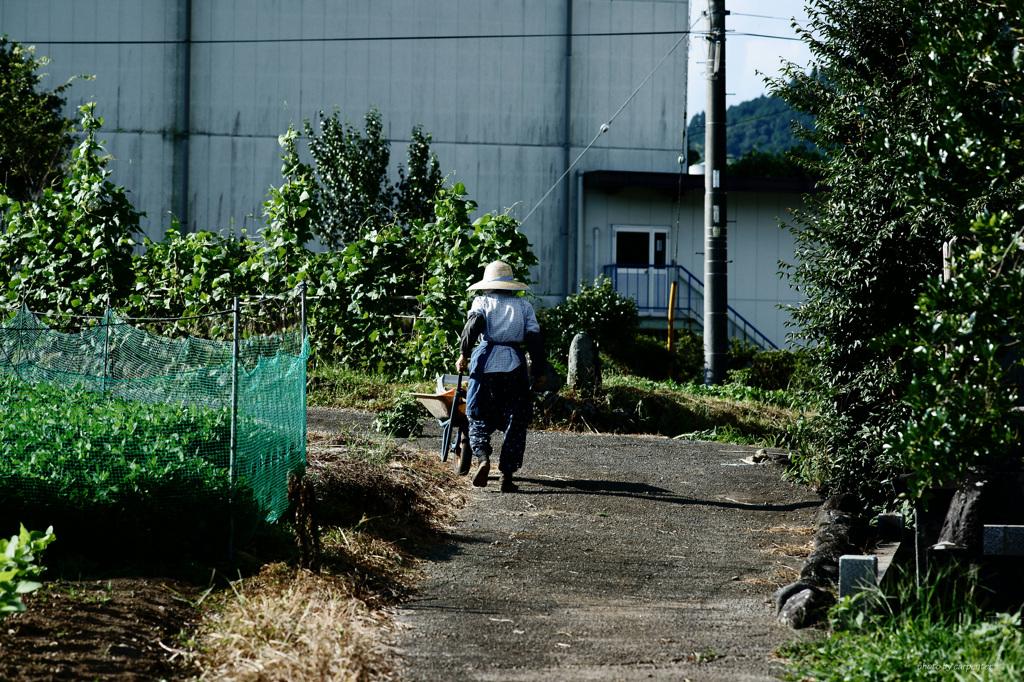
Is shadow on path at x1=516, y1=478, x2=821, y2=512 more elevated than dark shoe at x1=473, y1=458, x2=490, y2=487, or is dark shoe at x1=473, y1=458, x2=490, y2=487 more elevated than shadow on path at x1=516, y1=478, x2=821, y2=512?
dark shoe at x1=473, y1=458, x2=490, y2=487

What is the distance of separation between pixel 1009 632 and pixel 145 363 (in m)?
7.84

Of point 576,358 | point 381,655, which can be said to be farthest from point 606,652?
point 576,358

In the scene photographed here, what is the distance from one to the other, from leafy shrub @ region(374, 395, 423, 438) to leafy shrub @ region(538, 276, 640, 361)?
643 centimetres

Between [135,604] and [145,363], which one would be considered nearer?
[135,604]

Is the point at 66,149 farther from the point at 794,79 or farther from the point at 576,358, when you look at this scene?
the point at 794,79

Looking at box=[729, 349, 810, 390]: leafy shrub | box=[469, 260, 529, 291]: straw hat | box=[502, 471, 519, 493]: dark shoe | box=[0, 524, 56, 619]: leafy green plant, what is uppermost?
box=[469, 260, 529, 291]: straw hat

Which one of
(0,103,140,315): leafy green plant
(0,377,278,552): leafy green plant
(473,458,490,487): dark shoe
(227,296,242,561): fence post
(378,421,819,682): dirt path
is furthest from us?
(0,103,140,315): leafy green plant

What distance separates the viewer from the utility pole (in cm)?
1453

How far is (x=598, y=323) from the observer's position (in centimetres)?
1658

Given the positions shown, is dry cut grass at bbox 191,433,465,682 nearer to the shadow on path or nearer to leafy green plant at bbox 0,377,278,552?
leafy green plant at bbox 0,377,278,552

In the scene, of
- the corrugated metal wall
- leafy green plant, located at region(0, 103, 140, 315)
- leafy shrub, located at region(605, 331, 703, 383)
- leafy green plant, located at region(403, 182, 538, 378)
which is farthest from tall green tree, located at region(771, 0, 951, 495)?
the corrugated metal wall

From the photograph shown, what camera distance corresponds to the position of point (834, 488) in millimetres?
7109

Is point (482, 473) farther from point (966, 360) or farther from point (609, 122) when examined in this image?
point (609, 122)

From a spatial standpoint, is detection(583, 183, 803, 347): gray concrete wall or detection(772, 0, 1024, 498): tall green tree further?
detection(583, 183, 803, 347): gray concrete wall
